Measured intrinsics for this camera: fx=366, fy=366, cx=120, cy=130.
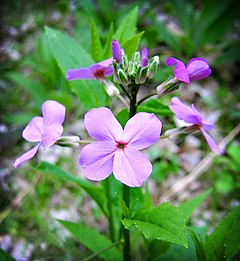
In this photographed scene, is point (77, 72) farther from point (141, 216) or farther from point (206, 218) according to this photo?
point (206, 218)

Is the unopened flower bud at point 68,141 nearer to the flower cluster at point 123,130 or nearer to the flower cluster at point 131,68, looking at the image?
the flower cluster at point 123,130

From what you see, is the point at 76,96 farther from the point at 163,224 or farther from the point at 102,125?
the point at 163,224

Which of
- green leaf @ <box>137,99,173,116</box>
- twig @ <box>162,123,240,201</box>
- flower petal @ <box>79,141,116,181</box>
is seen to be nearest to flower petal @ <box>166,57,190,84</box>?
green leaf @ <box>137,99,173,116</box>

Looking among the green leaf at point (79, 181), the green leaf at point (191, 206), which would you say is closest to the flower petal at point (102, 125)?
the green leaf at point (79, 181)

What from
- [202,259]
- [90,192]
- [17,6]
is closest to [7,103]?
[17,6]

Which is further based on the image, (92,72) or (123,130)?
(92,72)

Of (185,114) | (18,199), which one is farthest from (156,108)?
(18,199)

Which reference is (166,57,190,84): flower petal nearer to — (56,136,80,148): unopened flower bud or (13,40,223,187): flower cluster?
(13,40,223,187): flower cluster
